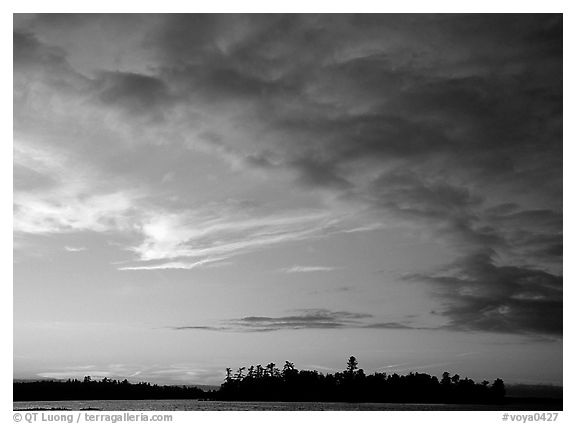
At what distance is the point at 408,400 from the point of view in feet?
98.0

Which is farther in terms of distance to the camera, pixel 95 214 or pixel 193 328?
pixel 193 328

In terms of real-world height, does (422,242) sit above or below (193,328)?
above

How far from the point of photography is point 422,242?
16281mm

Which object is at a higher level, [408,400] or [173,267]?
[173,267]
